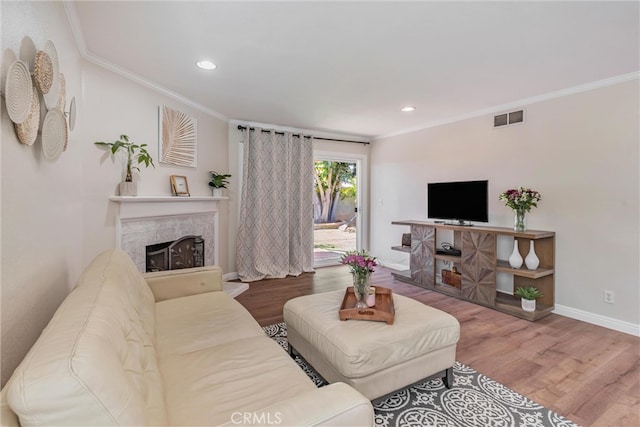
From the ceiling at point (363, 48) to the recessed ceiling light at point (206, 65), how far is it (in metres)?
0.08

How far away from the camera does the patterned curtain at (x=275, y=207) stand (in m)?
4.47

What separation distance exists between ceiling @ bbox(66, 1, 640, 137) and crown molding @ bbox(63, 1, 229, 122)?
1cm

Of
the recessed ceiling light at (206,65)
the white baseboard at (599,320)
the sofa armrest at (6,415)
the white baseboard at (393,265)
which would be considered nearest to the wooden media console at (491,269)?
the white baseboard at (599,320)

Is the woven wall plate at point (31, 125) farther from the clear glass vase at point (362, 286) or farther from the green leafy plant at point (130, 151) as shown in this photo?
the clear glass vase at point (362, 286)

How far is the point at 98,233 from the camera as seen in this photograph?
256cm

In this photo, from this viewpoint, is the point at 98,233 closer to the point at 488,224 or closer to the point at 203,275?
the point at 203,275

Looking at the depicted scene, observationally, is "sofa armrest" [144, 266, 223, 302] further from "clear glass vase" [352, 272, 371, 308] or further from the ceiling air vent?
the ceiling air vent

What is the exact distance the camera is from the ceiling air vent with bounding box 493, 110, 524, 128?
3.48 m

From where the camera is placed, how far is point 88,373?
2.32ft

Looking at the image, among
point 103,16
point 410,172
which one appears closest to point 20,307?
point 103,16

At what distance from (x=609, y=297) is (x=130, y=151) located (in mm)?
4776

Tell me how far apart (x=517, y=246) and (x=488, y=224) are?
49cm

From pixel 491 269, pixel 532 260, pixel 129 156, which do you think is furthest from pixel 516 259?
pixel 129 156

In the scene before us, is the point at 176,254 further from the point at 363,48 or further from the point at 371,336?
the point at 363,48
